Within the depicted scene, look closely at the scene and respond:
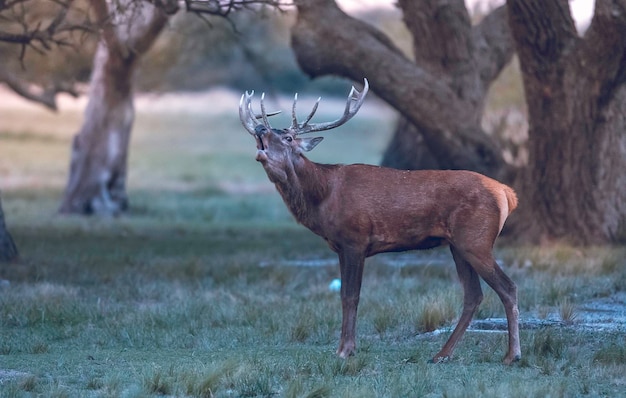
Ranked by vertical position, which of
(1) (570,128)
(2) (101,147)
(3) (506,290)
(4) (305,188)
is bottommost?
(2) (101,147)

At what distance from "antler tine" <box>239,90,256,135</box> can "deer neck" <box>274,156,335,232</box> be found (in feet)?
1.50

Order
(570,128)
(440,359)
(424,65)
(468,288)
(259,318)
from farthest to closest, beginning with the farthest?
(424,65) → (570,128) → (259,318) → (468,288) → (440,359)

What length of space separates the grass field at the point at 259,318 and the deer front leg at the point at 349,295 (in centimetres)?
20

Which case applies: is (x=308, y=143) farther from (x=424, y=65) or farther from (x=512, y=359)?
(x=424, y=65)

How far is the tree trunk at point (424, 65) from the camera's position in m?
15.7

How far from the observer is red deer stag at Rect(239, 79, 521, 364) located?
9.05 meters

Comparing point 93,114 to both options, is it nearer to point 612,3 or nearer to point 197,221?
point 197,221

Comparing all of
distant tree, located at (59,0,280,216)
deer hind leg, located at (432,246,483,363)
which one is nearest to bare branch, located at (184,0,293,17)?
deer hind leg, located at (432,246,483,363)

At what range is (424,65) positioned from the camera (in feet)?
58.9

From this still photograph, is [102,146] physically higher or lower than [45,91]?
lower

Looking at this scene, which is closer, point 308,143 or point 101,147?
point 308,143

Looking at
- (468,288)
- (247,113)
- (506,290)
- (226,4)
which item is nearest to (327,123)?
(247,113)

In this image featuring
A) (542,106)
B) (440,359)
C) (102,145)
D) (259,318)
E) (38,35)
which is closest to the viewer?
(440,359)

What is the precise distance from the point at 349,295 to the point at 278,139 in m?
1.37
